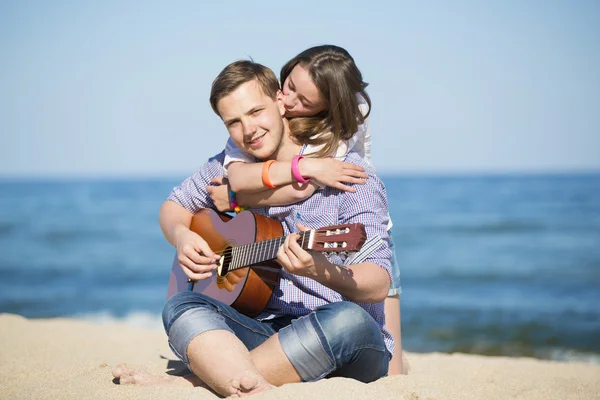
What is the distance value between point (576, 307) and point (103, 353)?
20.0ft

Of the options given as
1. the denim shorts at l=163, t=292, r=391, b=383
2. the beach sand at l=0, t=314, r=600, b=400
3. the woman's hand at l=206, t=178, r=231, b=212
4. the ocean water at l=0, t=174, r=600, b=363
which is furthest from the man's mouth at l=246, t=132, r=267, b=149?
the ocean water at l=0, t=174, r=600, b=363

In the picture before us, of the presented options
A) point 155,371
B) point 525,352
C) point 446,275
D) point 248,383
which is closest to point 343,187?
point 248,383

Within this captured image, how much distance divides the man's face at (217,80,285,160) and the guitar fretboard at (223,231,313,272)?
48 cm

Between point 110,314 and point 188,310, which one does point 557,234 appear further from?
point 188,310

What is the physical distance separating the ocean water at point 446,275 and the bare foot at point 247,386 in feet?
13.2

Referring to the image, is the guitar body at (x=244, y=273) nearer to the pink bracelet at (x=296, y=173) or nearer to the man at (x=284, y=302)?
the man at (x=284, y=302)

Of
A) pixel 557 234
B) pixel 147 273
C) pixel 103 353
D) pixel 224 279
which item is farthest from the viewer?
pixel 557 234

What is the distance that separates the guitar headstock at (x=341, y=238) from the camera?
2.58 meters

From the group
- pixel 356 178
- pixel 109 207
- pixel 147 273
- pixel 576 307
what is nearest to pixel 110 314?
pixel 147 273

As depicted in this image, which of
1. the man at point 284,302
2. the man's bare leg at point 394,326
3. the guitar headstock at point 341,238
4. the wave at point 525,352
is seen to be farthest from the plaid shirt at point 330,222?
the wave at point 525,352

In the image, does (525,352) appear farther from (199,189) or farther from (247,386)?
(247,386)

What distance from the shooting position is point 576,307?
28.1ft

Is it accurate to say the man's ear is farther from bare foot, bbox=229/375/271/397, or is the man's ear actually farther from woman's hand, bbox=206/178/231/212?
bare foot, bbox=229/375/271/397

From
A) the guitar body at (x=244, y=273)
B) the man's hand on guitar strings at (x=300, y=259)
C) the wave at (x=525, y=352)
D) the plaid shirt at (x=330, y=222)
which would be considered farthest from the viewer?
the wave at (x=525, y=352)
